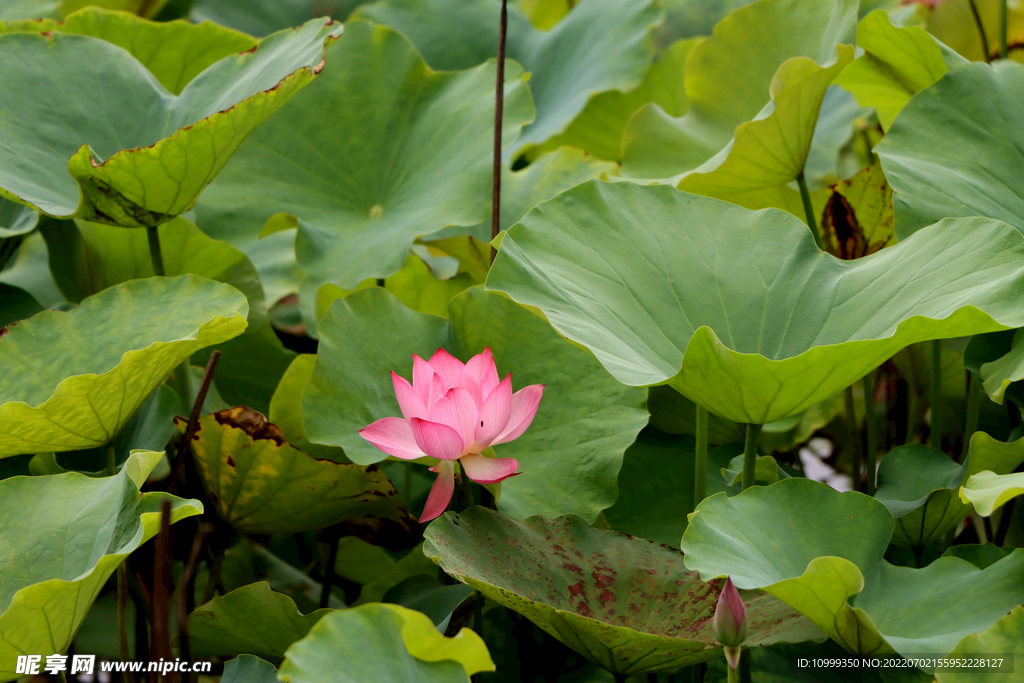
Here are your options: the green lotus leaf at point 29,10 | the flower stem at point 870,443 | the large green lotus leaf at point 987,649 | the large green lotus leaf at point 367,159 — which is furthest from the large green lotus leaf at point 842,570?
the green lotus leaf at point 29,10

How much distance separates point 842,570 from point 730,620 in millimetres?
86

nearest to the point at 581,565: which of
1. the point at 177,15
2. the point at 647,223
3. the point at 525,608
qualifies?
the point at 525,608

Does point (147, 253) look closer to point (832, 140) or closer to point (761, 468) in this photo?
point (761, 468)

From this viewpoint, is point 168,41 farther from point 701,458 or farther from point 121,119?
point 701,458

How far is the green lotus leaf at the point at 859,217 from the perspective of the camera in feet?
3.22

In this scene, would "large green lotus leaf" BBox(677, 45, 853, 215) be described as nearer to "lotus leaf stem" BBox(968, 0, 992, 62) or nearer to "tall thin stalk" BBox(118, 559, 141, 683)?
"lotus leaf stem" BBox(968, 0, 992, 62)

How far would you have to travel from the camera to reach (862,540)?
0.59m

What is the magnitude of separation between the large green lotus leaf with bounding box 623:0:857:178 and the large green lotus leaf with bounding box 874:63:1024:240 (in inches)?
9.7

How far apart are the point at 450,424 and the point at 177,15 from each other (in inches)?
57.6

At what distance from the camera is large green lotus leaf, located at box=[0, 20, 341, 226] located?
2.56 feet

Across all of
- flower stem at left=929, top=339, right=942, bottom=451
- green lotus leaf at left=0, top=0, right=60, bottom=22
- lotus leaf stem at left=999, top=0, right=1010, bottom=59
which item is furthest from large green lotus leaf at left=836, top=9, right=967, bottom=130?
green lotus leaf at left=0, top=0, right=60, bottom=22

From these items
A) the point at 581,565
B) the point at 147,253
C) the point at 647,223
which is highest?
the point at 647,223

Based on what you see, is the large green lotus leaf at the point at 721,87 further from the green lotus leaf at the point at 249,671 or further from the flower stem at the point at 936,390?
the green lotus leaf at the point at 249,671

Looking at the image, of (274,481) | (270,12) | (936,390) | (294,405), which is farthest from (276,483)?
(270,12)
